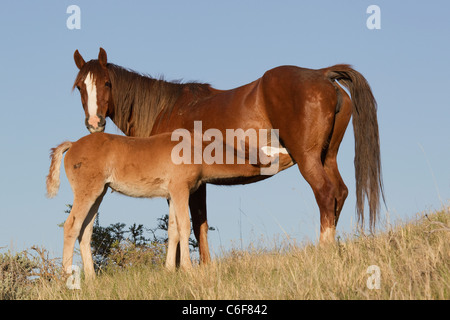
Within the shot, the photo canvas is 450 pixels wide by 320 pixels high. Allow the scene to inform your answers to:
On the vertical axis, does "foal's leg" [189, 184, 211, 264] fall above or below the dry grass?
above

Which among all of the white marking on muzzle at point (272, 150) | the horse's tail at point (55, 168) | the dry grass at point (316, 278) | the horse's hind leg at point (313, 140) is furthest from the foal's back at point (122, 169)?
the horse's hind leg at point (313, 140)

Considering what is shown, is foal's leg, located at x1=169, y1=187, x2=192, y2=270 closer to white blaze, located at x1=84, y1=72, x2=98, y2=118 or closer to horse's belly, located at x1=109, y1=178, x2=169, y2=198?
horse's belly, located at x1=109, y1=178, x2=169, y2=198

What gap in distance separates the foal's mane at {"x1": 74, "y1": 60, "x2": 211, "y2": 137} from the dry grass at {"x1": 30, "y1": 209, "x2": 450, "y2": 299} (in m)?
3.11

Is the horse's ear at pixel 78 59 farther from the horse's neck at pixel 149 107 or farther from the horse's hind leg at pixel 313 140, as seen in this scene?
the horse's hind leg at pixel 313 140

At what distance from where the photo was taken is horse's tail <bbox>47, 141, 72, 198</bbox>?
7.53 m

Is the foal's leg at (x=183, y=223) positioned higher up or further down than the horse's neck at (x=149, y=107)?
further down

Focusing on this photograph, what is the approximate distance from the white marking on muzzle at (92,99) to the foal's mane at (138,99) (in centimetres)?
35

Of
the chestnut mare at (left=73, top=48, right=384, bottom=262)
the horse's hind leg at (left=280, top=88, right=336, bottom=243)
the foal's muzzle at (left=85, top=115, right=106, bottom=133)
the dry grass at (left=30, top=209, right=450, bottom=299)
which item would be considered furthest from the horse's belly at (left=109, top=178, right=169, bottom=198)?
the horse's hind leg at (left=280, top=88, right=336, bottom=243)

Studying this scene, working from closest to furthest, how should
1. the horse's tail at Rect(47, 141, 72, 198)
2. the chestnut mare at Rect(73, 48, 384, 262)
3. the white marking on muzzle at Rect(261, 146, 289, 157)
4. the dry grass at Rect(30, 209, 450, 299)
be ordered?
the dry grass at Rect(30, 209, 450, 299) < the horse's tail at Rect(47, 141, 72, 198) < the white marking on muzzle at Rect(261, 146, 289, 157) < the chestnut mare at Rect(73, 48, 384, 262)

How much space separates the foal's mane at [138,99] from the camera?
952 centimetres

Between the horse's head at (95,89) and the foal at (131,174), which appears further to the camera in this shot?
the horse's head at (95,89)

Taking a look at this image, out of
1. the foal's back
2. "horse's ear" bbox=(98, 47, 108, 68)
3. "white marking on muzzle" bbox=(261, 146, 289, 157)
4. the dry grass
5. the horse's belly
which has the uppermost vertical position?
"horse's ear" bbox=(98, 47, 108, 68)

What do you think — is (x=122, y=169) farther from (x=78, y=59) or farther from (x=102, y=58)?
(x=78, y=59)

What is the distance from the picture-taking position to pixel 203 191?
29.8 feet
